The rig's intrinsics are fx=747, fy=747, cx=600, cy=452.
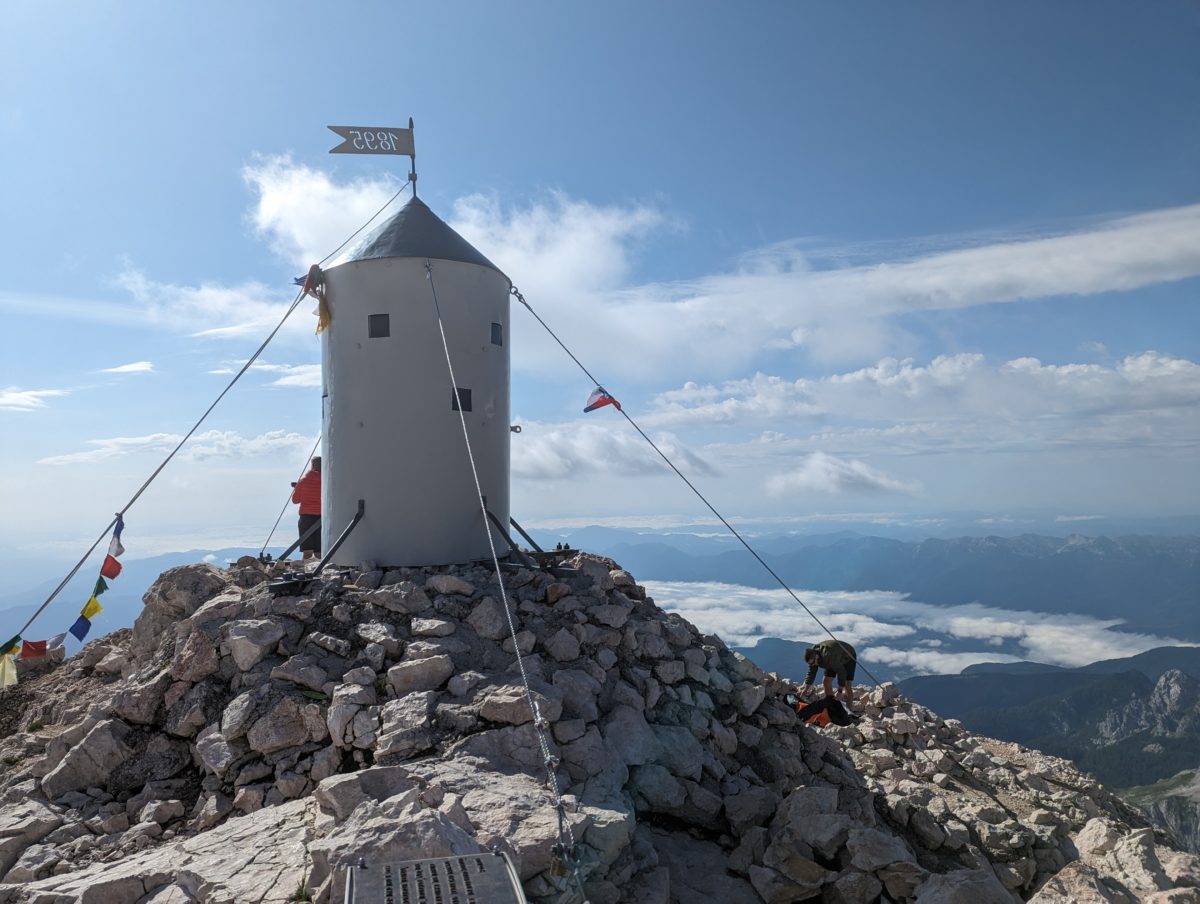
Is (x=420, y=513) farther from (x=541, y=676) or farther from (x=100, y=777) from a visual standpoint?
(x=100, y=777)

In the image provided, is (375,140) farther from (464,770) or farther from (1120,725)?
(1120,725)

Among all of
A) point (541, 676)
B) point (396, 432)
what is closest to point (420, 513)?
point (396, 432)

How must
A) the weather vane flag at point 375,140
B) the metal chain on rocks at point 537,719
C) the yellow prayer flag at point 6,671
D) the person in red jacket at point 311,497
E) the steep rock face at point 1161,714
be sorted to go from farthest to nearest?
the steep rock face at point 1161,714 < the person in red jacket at point 311,497 < the weather vane flag at point 375,140 < the yellow prayer flag at point 6,671 < the metal chain on rocks at point 537,719

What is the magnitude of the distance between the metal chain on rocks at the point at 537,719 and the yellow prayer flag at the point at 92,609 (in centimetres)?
630

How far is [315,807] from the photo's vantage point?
7328 millimetres

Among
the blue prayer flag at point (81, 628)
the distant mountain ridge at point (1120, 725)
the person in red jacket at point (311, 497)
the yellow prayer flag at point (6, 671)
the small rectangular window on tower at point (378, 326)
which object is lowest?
the distant mountain ridge at point (1120, 725)

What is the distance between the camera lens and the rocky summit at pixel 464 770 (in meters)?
6.70

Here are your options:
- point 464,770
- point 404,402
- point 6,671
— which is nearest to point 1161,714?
point 404,402

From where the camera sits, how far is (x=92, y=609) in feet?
39.3

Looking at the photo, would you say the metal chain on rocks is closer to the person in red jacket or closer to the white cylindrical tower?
the white cylindrical tower

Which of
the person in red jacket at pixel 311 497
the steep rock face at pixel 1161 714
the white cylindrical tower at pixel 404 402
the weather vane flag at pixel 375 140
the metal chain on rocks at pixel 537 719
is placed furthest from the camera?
the steep rock face at pixel 1161 714

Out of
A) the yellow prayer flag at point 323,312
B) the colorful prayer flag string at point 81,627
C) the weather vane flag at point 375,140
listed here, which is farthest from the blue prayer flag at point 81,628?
the weather vane flag at point 375,140

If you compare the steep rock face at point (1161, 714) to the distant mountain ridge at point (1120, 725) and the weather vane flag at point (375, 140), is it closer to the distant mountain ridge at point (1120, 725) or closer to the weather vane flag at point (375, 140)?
the distant mountain ridge at point (1120, 725)

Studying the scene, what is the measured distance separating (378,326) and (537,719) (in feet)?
22.2
